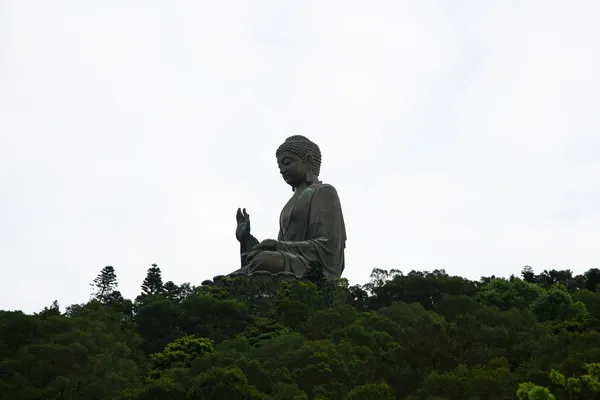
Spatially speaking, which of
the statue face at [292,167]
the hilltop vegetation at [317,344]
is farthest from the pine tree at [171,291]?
the statue face at [292,167]

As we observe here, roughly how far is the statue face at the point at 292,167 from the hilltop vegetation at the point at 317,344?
4.57 metres

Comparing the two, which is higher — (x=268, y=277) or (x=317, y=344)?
(x=268, y=277)

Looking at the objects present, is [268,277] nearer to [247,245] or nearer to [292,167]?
[247,245]

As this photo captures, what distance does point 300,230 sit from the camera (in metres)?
34.2

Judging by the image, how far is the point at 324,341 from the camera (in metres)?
22.0

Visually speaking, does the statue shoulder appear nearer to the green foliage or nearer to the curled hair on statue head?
the curled hair on statue head

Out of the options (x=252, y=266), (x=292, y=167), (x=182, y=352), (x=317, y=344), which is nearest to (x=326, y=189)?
(x=292, y=167)

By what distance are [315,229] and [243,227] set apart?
189 cm

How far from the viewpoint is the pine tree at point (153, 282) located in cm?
3228

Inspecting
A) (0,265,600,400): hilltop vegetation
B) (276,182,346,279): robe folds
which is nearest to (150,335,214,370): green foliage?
(0,265,600,400): hilltop vegetation

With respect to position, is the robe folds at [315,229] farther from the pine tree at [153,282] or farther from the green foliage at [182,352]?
the green foliage at [182,352]

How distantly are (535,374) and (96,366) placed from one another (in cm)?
736

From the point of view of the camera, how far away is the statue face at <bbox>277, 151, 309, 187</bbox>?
113ft

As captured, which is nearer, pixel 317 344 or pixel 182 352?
pixel 317 344
